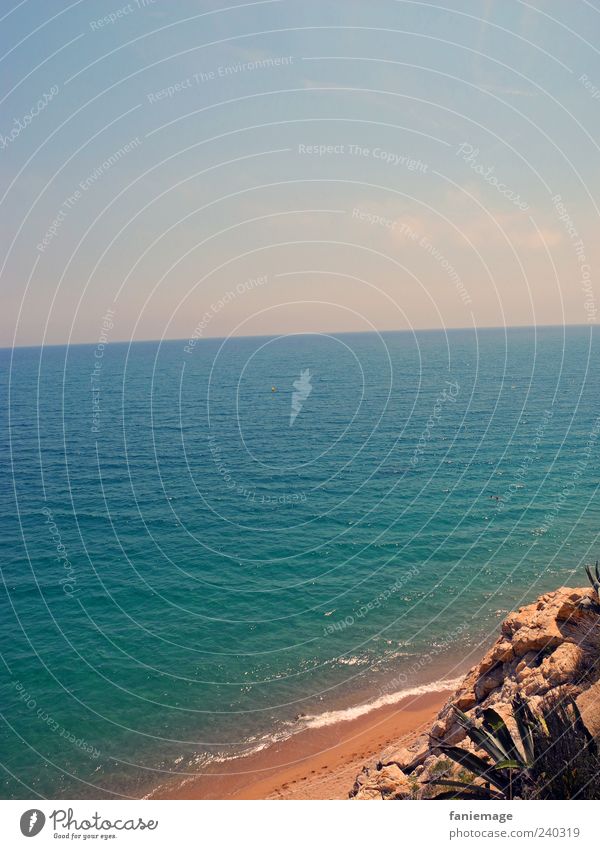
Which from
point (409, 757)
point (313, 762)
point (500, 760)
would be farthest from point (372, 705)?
point (500, 760)

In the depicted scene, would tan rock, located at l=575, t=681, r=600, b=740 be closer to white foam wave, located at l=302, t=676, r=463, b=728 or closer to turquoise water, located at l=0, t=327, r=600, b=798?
white foam wave, located at l=302, t=676, r=463, b=728

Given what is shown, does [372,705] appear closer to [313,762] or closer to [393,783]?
[313,762]

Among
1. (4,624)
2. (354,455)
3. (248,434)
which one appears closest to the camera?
(4,624)

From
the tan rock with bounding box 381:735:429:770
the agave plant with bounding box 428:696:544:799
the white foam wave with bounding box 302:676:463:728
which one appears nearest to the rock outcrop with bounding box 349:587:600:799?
the tan rock with bounding box 381:735:429:770

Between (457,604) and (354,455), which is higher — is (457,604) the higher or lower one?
the lower one
